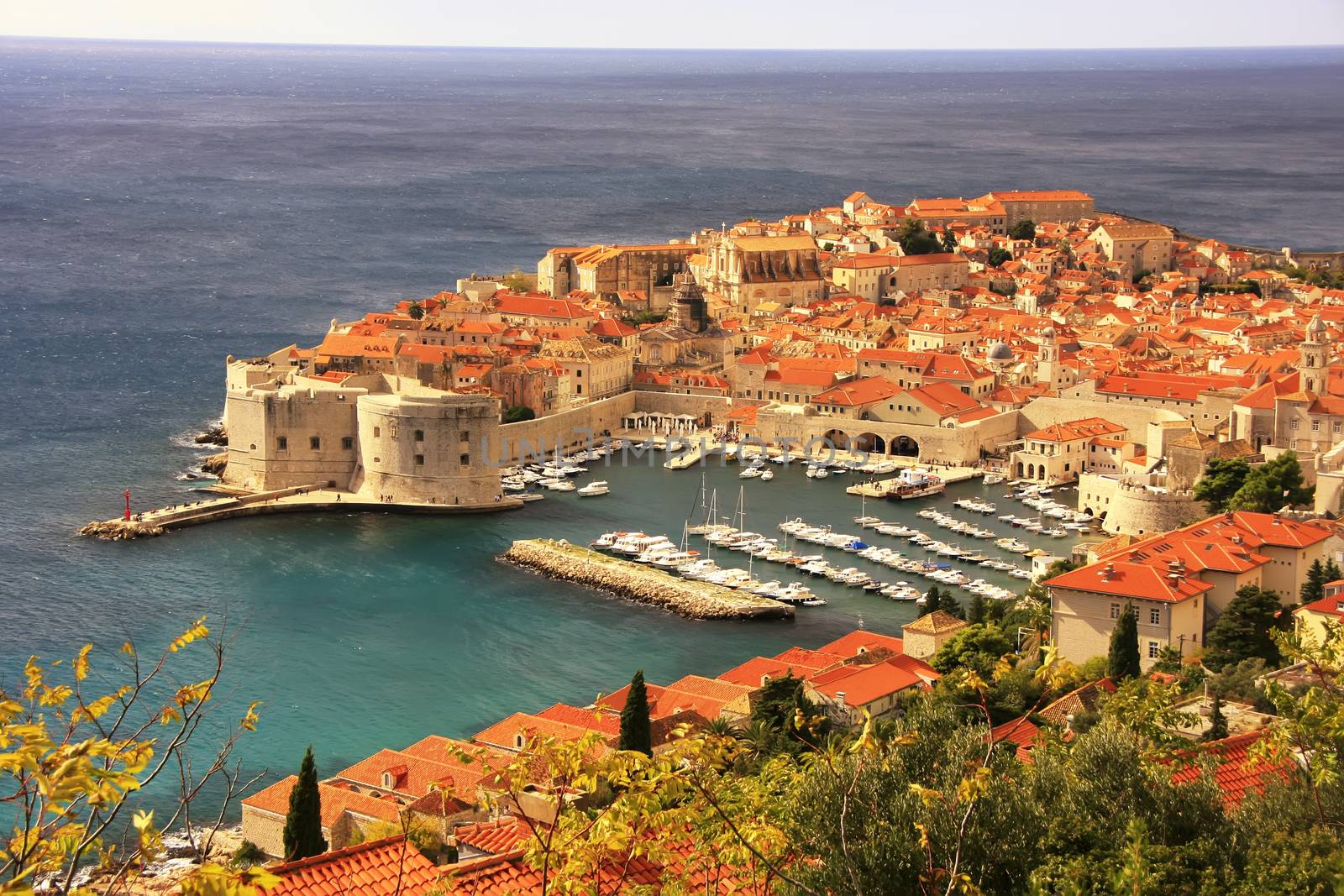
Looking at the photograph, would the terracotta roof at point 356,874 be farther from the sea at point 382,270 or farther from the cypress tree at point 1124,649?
the cypress tree at point 1124,649

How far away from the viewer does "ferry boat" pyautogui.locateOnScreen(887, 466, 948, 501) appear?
28781 millimetres

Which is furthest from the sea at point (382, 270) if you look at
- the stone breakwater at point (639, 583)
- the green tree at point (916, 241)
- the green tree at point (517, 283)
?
the green tree at point (916, 241)

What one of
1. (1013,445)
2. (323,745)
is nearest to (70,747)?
(323,745)

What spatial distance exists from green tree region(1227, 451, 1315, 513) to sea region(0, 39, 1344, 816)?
4743mm

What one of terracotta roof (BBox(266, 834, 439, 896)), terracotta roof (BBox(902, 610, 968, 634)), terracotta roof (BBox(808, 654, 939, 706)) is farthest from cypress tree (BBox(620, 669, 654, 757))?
terracotta roof (BBox(266, 834, 439, 896))

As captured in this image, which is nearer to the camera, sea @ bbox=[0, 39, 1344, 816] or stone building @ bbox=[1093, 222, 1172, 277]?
sea @ bbox=[0, 39, 1344, 816]

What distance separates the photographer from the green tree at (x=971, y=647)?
17625mm

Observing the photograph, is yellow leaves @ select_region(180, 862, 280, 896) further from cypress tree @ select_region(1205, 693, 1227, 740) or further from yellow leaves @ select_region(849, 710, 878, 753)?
cypress tree @ select_region(1205, 693, 1227, 740)

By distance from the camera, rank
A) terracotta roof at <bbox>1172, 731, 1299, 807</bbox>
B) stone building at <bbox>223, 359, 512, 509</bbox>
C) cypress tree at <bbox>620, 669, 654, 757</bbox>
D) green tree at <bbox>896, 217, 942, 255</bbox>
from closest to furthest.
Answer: terracotta roof at <bbox>1172, 731, 1299, 807</bbox>
cypress tree at <bbox>620, 669, 654, 757</bbox>
stone building at <bbox>223, 359, 512, 509</bbox>
green tree at <bbox>896, 217, 942, 255</bbox>

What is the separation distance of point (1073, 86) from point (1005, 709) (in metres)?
173

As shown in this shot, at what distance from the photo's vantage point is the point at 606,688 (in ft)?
63.8

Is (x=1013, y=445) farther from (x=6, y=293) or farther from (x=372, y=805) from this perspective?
(x=6, y=293)

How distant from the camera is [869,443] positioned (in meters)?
32.5

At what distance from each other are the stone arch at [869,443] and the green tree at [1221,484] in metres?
8.18
